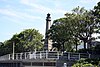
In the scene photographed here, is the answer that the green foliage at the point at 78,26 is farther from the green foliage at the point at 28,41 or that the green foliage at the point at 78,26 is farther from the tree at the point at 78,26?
the green foliage at the point at 28,41

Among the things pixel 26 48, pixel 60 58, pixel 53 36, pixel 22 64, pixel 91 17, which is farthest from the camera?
pixel 26 48

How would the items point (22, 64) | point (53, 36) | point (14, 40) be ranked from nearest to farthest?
point (22, 64) < point (53, 36) < point (14, 40)

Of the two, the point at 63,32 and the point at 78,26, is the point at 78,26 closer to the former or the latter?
the point at 78,26

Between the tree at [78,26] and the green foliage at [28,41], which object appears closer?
the tree at [78,26]

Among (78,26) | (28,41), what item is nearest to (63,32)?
(78,26)

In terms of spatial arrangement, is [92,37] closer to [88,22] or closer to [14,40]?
[88,22]

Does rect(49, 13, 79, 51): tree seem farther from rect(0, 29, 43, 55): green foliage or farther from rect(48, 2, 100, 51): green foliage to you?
rect(0, 29, 43, 55): green foliage

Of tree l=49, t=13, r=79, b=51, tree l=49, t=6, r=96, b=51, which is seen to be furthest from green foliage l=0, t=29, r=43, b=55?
tree l=49, t=6, r=96, b=51

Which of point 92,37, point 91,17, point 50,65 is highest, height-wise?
point 91,17

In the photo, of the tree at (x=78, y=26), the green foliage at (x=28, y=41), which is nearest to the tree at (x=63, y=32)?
the tree at (x=78, y=26)

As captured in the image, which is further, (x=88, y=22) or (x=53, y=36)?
(x=53, y=36)

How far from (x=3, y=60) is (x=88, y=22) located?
594 inches

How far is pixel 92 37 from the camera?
161 feet

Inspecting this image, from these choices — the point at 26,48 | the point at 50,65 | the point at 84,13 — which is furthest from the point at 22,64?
the point at 26,48
